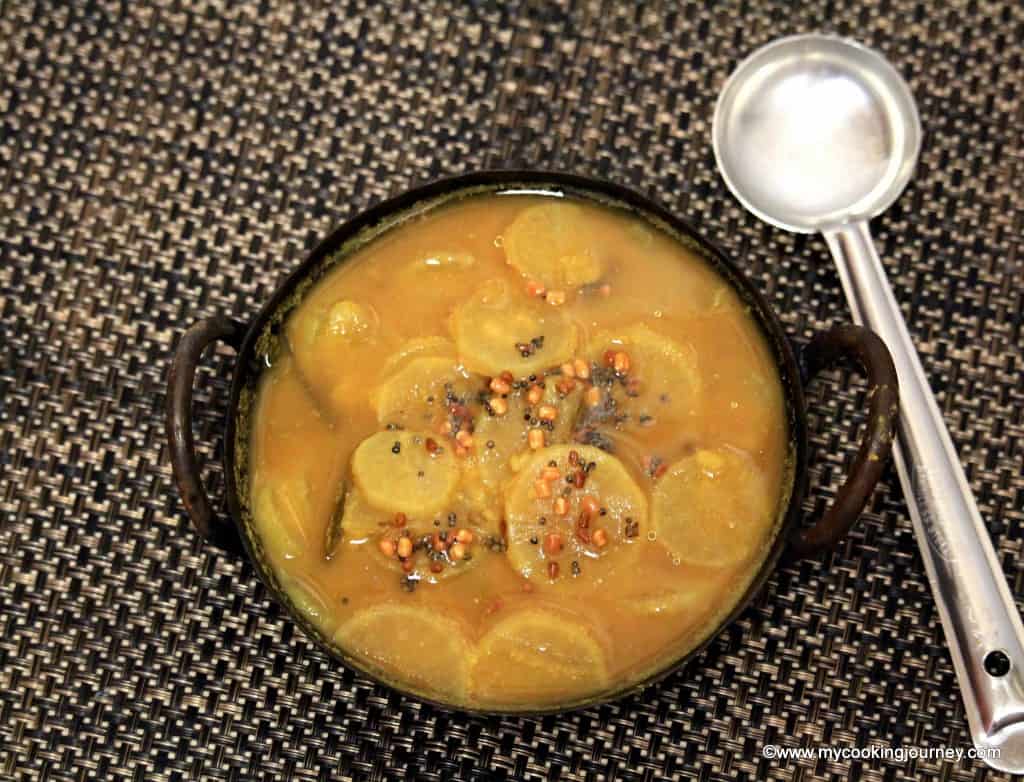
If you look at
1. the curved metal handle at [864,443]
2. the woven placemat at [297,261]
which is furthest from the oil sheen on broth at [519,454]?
the woven placemat at [297,261]

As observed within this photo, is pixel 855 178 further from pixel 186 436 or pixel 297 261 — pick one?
pixel 186 436

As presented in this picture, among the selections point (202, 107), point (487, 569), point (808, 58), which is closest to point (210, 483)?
point (487, 569)

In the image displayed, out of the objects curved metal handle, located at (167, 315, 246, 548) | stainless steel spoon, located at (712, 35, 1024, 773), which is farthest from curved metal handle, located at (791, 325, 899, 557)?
curved metal handle, located at (167, 315, 246, 548)

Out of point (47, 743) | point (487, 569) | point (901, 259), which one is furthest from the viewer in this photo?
point (901, 259)

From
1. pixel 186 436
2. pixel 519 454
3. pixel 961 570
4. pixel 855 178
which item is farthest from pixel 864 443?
pixel 186 436

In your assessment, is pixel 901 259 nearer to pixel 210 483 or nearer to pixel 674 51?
pixel 674 51

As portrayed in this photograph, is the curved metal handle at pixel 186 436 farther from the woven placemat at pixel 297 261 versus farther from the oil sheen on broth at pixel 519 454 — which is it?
the woven placemat at pixel 297 261

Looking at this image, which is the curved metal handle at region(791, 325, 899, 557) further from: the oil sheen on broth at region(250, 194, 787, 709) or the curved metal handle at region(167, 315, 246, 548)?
the curved metal handle at region(167, 315, 246, 548)
